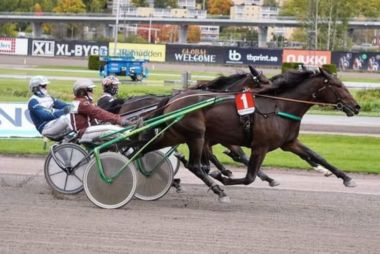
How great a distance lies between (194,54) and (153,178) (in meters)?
47.3

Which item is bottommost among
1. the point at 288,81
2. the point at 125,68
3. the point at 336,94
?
the point at 125,68

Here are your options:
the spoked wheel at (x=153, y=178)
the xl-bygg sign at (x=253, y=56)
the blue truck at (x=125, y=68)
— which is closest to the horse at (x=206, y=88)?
the spoked wheel at (x=153, y=178)

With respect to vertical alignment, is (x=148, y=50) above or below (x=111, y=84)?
below

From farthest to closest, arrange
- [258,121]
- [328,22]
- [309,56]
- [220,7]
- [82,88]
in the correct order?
[220,7]
[328,22]
[309,56]
[82,88]
[258,121]

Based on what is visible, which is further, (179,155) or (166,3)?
(166,3)

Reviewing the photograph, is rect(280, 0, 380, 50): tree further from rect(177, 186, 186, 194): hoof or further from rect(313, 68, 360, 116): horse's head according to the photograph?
rect(313, 68, 360, 116): horse's head

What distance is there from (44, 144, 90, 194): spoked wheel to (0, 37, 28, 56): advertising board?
167ft

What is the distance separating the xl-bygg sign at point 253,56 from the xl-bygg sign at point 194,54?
624mm

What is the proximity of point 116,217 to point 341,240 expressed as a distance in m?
2.37

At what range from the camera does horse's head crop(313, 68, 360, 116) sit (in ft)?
31.9

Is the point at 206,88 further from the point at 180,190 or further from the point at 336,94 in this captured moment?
the point at 336,94

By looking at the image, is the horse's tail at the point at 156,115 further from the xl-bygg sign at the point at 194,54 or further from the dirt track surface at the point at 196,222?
the xl-bygg sign at the point at 194,54

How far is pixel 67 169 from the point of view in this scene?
10164 millimetres

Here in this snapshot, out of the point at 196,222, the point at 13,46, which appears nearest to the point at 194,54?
the point at 13,46
